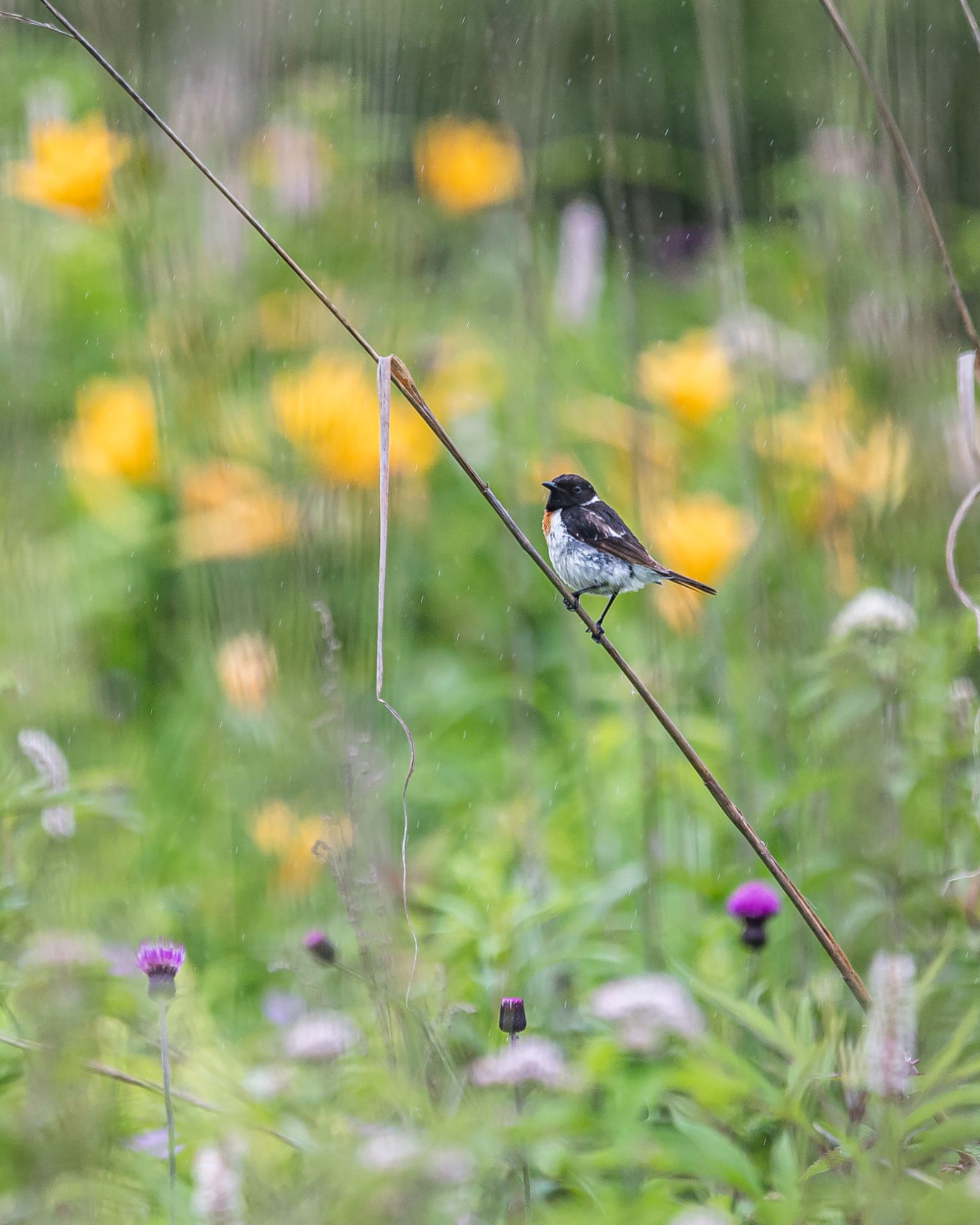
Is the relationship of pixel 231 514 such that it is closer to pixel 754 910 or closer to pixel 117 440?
pixel 754 910

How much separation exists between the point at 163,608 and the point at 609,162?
6.27ft

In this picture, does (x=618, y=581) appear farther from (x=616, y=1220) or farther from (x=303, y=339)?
(x=616, y=1220)

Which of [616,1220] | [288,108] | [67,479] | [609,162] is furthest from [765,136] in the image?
[616,1220]

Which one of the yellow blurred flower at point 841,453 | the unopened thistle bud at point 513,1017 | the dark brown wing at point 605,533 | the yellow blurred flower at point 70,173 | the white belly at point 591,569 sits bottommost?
the unopened thistle bud at point 513,1017

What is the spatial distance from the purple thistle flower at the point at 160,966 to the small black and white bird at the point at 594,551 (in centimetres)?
94

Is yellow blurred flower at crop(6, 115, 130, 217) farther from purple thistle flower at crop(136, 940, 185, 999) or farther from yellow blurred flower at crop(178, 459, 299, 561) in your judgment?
purple thistle flower at crop(136, 940, 185, 999)

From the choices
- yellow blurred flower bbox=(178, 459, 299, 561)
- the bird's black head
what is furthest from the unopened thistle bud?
the bird's black head

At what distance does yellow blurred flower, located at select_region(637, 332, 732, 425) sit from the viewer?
3.30m

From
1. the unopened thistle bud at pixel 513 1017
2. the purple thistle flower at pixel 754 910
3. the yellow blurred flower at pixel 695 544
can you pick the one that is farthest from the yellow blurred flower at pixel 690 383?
the unopened thistle bud at pixel 513 1017

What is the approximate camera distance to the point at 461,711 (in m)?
2.95

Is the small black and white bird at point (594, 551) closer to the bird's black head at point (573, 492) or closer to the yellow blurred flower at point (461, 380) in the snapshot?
the bird's black head at point (573, 492)

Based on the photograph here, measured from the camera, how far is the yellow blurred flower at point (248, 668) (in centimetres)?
162

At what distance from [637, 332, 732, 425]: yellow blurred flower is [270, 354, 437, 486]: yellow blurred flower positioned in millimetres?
615

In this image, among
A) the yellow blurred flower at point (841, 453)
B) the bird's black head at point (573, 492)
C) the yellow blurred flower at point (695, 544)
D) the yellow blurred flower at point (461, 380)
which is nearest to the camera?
the yellow blurred flower at point (841, 453)
